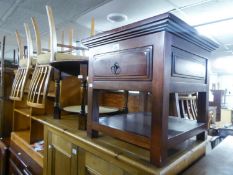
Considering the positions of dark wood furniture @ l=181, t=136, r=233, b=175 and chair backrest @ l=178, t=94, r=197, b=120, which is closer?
dark wood furniture @ l=181, t=136, r=233, b=175

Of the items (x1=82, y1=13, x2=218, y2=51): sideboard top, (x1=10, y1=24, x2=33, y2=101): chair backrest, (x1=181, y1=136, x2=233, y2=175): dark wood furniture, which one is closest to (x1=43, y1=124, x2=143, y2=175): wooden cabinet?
(x1=181, y1=136, x2=233, y2=175): dark wood furniture

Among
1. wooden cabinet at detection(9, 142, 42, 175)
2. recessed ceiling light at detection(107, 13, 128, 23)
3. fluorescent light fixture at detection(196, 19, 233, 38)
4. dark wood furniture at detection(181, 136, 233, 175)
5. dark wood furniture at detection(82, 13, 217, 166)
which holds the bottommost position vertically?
wooden cabinet at detection(9, 142, 42, 175)

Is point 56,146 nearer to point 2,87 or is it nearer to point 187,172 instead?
point 187,172

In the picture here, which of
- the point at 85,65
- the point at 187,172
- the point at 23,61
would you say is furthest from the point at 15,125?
the point at 187,172

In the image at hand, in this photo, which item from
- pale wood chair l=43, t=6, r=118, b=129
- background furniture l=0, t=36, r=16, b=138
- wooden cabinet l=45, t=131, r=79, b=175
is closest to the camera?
wooden cabinet l=45, t=131, r=79, b=175

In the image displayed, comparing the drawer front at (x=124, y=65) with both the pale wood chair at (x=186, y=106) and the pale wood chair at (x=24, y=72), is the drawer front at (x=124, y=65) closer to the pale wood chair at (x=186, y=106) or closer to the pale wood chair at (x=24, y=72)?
the pale wood chair at (x=186, y=106)

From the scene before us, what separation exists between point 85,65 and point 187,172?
863 mm

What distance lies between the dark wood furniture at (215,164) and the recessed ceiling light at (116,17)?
2466 millimetres

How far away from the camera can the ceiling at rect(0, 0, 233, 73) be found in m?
2.55

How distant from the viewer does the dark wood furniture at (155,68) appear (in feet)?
2.42

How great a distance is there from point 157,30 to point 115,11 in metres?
2.34

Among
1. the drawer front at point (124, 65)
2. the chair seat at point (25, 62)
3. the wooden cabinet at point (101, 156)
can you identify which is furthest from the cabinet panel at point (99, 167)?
the chair seat at point (25, 62)

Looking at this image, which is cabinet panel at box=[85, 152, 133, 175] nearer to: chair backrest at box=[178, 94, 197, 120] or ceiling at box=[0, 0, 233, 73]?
chair backrest at box=[178, 94, 197, 120]

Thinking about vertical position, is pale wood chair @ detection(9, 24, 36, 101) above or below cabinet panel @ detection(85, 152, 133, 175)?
above
